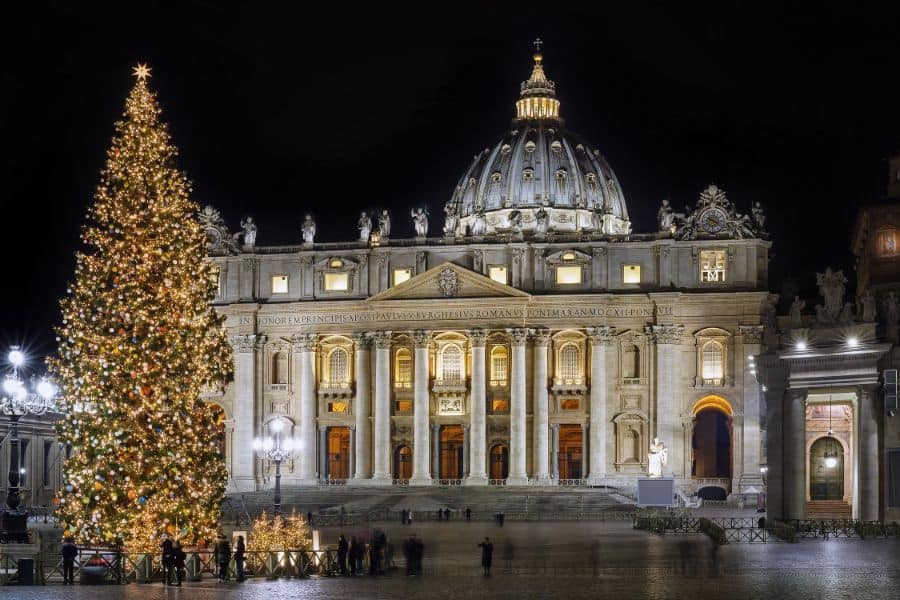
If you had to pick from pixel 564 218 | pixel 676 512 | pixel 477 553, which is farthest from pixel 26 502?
pixel 564 218

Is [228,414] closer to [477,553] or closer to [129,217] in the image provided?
[477,553]

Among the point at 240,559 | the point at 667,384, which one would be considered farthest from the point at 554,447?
the point at 240,559

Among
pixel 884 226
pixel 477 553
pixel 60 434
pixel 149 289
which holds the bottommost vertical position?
pixel 477 553

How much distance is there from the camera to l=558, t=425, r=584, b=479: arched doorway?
111125 mm

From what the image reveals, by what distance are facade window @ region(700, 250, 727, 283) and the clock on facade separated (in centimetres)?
135

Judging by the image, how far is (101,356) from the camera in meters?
42.3

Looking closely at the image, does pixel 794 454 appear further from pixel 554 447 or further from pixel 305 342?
pixel 305 342

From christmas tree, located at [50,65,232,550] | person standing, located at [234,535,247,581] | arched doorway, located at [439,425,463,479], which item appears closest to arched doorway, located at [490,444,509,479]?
arched doorway, located at [439,425,463,479]

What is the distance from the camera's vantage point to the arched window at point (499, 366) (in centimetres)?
11050

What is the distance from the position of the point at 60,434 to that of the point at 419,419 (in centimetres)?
6656

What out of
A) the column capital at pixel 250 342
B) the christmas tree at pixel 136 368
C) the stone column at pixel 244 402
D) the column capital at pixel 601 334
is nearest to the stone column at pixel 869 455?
the christmas tree at pixel 136 368

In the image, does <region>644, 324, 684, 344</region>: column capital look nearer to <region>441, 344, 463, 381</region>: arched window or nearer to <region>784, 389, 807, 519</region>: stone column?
<region>441, 344, 463, 381</region>: arched window

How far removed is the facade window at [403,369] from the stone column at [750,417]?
20664 millimetres

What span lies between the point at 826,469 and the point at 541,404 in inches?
1519
